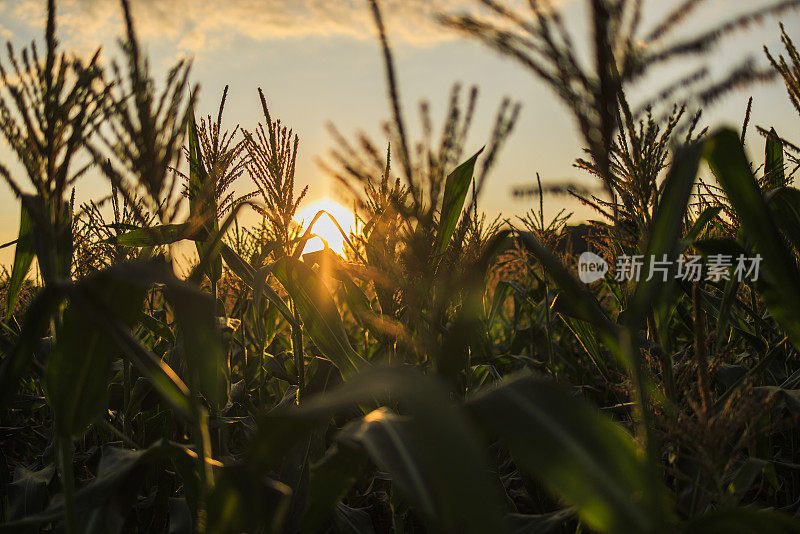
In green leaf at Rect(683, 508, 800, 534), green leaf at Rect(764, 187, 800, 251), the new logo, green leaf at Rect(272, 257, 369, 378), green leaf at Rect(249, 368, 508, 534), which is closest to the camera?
green leaf at Rect(249, 368, 508, 534)

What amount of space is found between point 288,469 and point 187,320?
1.79ft

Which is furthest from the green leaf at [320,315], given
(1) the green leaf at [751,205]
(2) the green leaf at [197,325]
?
(1) the green leaf at [751,205]

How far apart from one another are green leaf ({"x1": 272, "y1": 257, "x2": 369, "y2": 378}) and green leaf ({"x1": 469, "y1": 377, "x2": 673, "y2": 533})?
0.70 meters

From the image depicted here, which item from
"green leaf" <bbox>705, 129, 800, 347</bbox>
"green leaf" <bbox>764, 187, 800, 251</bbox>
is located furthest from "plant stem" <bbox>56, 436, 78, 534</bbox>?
"green leaf" <bbox>764, 187, 800, 251</bbox>

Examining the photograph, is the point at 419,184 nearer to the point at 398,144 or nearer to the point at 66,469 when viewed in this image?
the point at 398,144

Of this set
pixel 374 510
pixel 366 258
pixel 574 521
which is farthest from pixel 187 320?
pixel 374 510

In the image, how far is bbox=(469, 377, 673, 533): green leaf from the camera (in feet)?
1.78

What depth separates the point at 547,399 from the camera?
0.59 m

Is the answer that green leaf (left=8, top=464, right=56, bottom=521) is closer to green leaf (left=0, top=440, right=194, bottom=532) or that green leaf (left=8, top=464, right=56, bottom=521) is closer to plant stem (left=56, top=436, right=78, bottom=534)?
green leaf (left=0, top=440, right=194, bottom=532)

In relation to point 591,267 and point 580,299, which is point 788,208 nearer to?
point 580,299

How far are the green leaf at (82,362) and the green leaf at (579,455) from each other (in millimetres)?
549

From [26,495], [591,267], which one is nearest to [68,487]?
[26,495]

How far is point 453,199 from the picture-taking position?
1.24 meters

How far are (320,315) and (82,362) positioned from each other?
1.85ft
